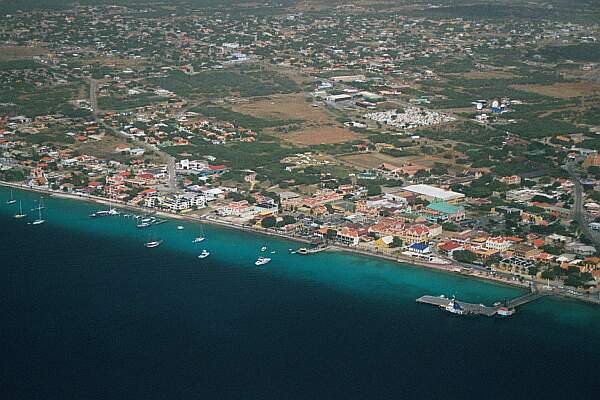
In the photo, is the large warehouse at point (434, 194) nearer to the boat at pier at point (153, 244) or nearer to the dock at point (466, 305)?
the dock at point (466, 305)

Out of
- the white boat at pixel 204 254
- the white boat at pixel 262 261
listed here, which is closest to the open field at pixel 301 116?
the white boat at pixel 204 254

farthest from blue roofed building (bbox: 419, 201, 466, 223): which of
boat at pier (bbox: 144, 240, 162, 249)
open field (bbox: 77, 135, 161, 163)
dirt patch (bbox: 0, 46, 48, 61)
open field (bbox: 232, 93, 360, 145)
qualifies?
dirt patch (bbox: 0, 46, 48, 61)

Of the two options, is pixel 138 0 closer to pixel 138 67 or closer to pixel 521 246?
pixel 138 67

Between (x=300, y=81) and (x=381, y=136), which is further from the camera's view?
(x=300, y=81)

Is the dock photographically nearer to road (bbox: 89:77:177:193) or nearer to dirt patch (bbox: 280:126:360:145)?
road (bbox: 89:77:177:193)

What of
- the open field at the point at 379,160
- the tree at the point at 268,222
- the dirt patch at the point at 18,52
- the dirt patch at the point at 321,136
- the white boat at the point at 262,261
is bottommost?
the dirt patch at the point at 18,52

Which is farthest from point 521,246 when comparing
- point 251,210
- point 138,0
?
point 138,0

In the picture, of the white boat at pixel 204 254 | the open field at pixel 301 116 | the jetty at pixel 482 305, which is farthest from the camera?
the open field at pixel 301 116

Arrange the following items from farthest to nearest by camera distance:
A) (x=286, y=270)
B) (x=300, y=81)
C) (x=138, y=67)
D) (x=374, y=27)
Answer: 1. (x=374, y=27)
2. (x=138, y=67)
3. (x=300, y=81)
4. (x=286, y=270)
